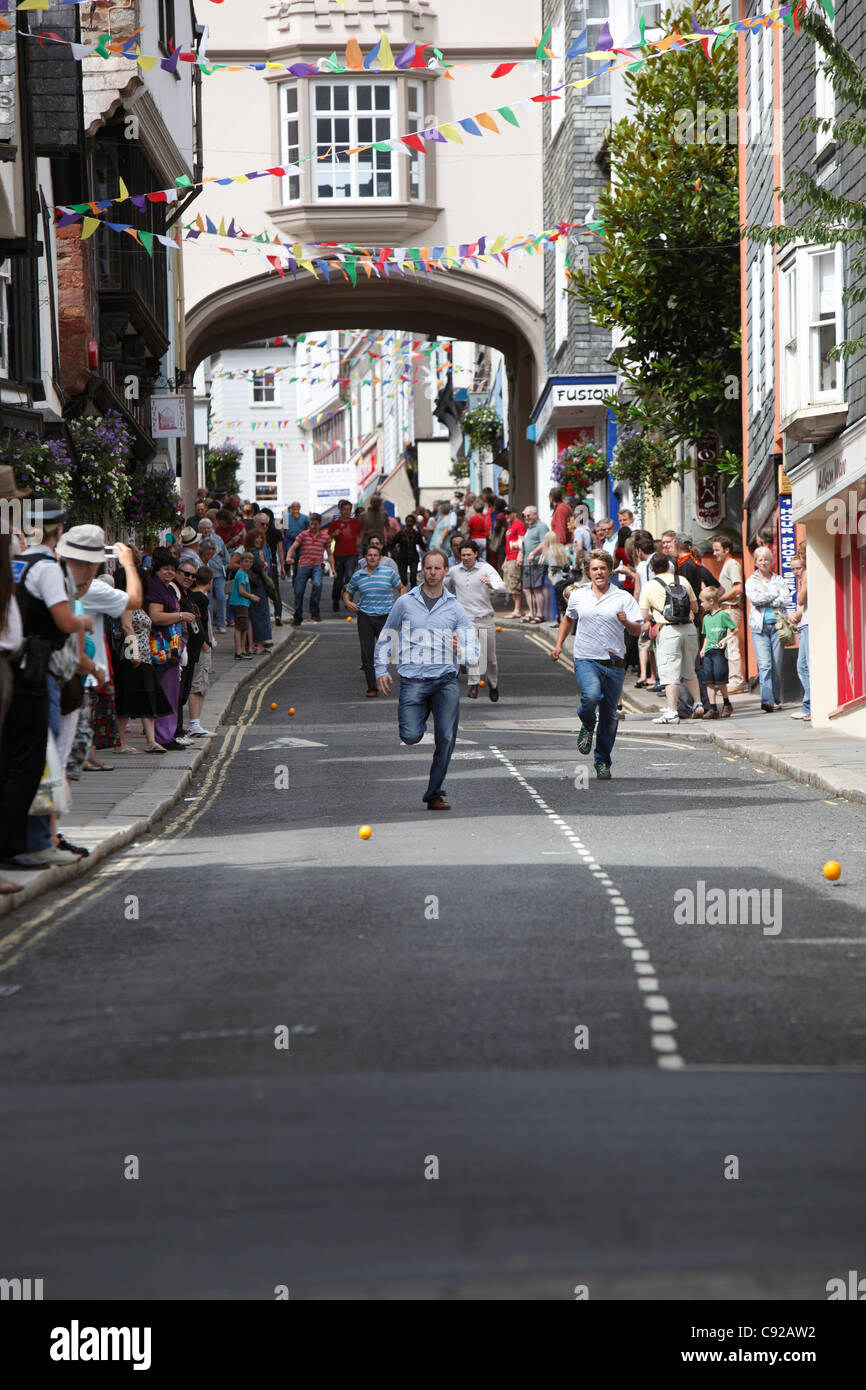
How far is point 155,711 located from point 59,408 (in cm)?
1036

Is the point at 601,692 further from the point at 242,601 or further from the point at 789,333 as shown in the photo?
the point at 242,601

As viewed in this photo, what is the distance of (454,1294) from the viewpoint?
14.0 feet

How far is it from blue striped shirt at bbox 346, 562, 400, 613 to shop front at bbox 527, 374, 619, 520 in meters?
15.2

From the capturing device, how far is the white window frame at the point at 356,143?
41.5 meters

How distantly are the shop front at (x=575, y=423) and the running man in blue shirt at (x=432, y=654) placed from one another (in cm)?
2396

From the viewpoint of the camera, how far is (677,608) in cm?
2166

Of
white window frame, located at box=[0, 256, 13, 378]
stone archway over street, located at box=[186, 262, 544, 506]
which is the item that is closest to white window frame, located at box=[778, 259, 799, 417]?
white window frame, located at box=[0, 256, 13, 378]

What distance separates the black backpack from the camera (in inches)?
852

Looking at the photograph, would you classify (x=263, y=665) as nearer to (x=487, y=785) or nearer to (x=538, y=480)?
(x=487, y=785)

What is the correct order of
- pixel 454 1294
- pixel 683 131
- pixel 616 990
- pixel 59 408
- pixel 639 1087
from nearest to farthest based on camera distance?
pixel 454 1294 → pixel 639 1087 → pixel 616 990 → pixel 59 408 → pixel 683 131

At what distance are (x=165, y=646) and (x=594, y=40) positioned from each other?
76.6 feet


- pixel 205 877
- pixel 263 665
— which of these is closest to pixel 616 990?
pixel 205 877

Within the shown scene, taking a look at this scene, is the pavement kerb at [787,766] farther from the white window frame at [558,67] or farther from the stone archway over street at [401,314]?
the stone archway over street at [401,314]

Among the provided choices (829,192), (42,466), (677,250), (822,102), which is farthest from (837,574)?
(42,466)
